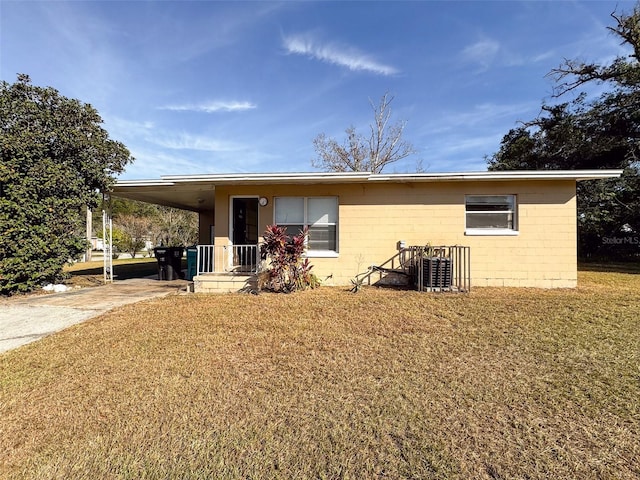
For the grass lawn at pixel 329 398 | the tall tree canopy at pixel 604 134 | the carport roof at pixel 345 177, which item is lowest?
the grass lawn at pixel 329 398

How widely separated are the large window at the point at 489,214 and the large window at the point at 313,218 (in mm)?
3387

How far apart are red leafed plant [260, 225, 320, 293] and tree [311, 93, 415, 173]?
17.5m

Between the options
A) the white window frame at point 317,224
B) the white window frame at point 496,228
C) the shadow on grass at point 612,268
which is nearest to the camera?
the white window frame at point 496,228

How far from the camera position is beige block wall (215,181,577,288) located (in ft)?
A: 25.6

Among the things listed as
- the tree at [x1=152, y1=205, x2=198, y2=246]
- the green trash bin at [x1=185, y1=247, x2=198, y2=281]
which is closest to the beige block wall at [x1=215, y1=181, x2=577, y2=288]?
the green trash bin at [x1=185, y1=247, x2=198, y2=281]

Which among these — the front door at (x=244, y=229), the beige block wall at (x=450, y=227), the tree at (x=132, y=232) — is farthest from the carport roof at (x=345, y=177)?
the tree at (x=132, y=232)

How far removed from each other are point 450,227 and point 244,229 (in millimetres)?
5996

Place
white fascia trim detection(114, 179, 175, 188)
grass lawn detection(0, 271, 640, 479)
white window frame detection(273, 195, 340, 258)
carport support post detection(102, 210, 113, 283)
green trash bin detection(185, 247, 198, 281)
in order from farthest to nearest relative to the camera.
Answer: green trash bin detection(185, 247, 198, 281) < carport support post detection(102, 210, 113, 283) < white fascia trim detection(114, 179, 175, 188) < white window frame detection(273, 195, 340, 258) < grass lawn detection(0, 271, 640, 479)

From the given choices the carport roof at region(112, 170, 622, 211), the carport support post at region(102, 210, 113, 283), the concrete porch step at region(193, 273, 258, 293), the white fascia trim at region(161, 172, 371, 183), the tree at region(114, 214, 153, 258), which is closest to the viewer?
the carport roof at region(112, 170, 622, 211)

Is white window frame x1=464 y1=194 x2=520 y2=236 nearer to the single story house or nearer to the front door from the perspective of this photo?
the single story house

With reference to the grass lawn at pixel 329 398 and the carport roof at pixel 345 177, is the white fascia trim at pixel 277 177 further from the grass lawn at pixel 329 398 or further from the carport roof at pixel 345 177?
the grass lawn at pixel 329 398

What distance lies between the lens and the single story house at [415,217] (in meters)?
7.77

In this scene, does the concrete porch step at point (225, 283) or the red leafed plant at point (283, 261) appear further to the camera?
the concrete porch step at point (225, 283)

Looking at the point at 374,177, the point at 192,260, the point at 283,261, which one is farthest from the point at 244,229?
the point at 374,177
